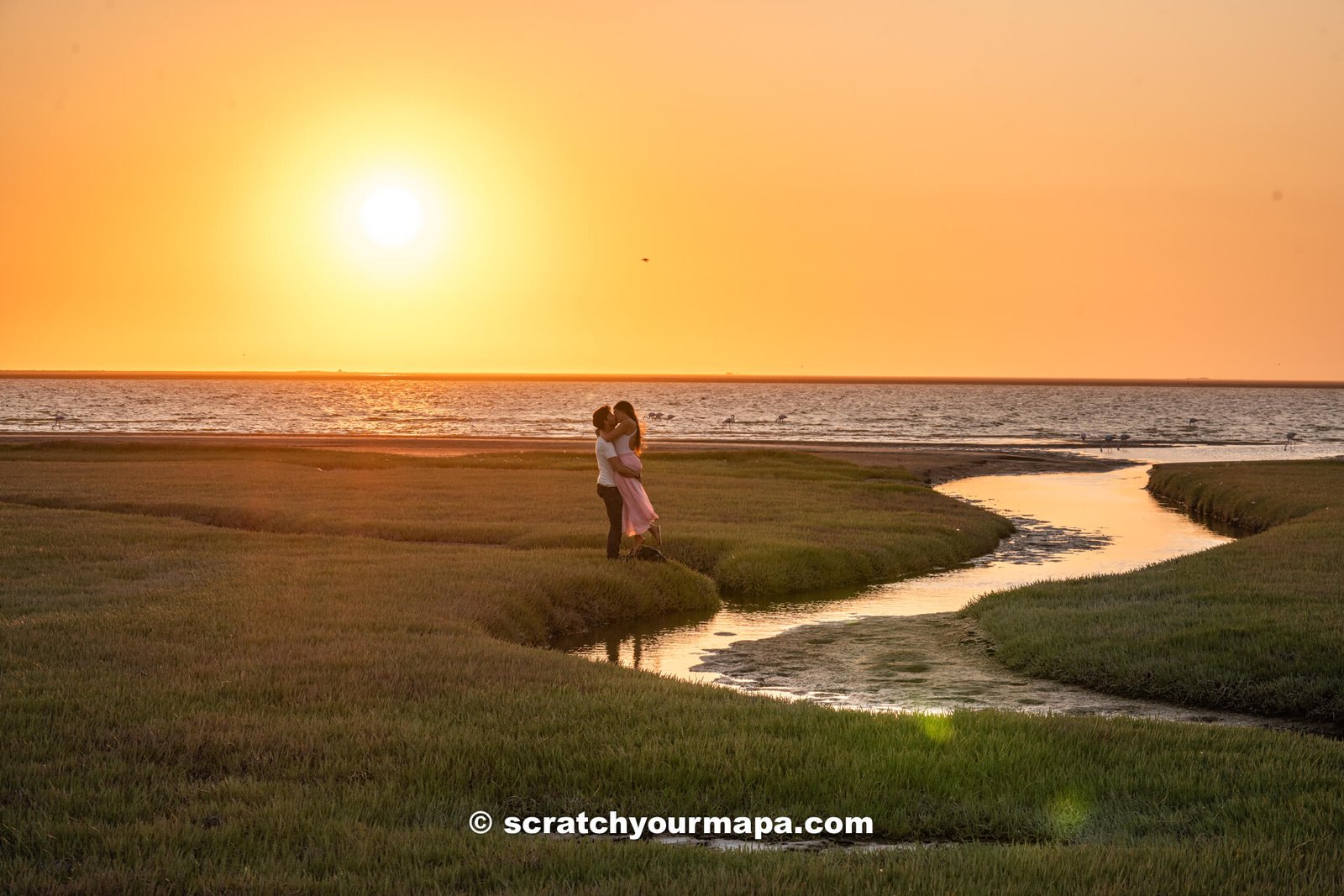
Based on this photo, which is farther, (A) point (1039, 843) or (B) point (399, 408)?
(B) point (399, 408)

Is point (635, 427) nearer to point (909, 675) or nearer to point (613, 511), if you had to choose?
point (613, 511)

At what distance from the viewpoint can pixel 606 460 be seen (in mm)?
24047

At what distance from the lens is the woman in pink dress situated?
23.5 m

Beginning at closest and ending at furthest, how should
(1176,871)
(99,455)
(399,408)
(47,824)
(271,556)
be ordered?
(1176,871) → (47,824) → (271,556) → (99,455) → (399,408)

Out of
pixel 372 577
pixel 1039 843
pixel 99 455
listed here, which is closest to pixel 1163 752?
pixel 1039 843

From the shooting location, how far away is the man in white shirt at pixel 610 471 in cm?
2356

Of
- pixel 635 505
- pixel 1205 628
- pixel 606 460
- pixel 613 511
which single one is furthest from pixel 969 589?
pixel 606 460

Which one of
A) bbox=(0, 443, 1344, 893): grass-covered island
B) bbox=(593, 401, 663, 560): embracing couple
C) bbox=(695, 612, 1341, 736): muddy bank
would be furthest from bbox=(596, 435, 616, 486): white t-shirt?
bbox=(695, 612, 1341, 736): muddy bank

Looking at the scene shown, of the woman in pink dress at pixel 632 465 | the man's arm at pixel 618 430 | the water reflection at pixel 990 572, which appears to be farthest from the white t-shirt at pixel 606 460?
the water reflection at pixel 990 572

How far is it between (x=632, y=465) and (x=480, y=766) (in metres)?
13.5

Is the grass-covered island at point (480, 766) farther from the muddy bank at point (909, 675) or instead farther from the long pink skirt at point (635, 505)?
the long pink skirt at point (635, 505)

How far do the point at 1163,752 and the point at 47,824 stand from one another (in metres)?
10.4

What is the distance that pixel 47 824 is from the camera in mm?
9047

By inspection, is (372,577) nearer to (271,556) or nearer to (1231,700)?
(271,556)
